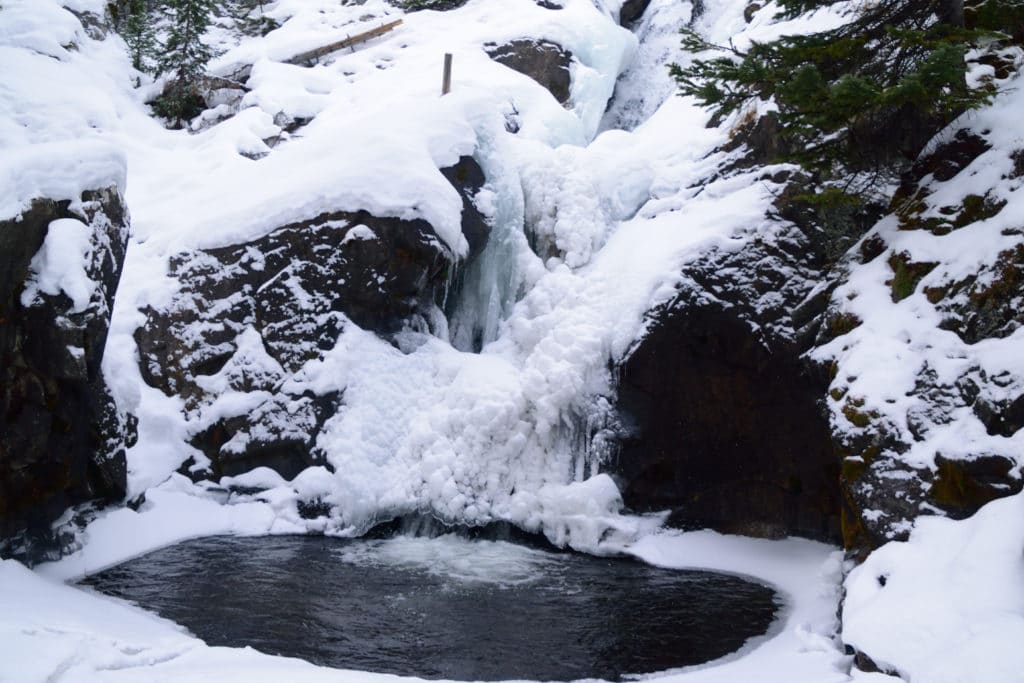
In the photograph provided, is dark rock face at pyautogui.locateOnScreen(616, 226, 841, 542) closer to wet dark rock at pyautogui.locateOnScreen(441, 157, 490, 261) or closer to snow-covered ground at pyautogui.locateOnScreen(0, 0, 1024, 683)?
snow-covered ground at pyautogui.locateOnScreen(0, 0, 1024, 683)

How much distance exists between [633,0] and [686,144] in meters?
12.6

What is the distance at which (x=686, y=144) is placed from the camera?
13.7 metres

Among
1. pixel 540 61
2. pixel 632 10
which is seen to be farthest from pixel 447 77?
pixel 632 10

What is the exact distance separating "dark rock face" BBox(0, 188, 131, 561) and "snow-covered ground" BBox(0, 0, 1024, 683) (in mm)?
281

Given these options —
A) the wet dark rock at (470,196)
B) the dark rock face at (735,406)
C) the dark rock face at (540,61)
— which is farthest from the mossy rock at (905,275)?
the dark rock face at (540,61)

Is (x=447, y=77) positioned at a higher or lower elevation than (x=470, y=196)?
higher

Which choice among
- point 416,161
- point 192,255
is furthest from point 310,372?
point 416,161

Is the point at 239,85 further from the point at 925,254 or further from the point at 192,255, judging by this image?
the point at 925,254

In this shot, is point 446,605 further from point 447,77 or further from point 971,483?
point 447,77

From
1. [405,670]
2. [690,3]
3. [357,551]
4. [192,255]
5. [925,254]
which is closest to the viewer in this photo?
[405,670]

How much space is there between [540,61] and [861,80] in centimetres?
1269

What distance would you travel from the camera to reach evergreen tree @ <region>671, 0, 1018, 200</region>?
778 cm

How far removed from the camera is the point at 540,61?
749 inches

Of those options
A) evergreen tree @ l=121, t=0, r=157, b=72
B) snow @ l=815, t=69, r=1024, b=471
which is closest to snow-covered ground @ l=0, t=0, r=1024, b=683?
snow @ l=815, t=69, r=1024, b=471
